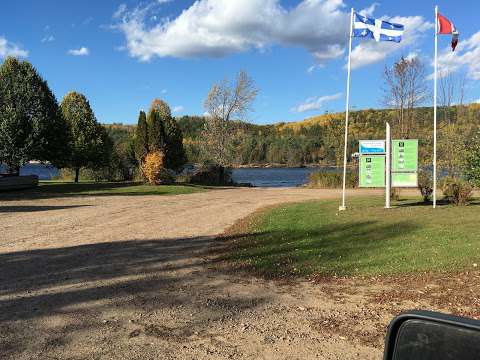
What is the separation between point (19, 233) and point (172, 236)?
3987mm

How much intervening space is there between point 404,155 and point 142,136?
25.2 meters

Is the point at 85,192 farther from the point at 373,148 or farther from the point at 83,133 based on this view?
the point at 373,148

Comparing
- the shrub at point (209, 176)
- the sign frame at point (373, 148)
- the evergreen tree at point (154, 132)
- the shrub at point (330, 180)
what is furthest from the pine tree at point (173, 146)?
the sign frame at point (373, 148)

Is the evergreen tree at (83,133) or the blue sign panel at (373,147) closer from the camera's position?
the blue sign panel at (373,147)

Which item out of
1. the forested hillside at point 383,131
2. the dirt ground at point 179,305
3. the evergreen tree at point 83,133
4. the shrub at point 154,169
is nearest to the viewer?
the dirt ground at point 179,305

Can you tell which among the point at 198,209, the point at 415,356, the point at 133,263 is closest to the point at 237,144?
the point at 198,209

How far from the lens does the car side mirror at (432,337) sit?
1398mm

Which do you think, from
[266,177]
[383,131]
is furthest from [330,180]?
[266,177]

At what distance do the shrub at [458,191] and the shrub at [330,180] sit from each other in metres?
16.9

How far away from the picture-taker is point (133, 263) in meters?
8.58

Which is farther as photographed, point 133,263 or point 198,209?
point 198,209

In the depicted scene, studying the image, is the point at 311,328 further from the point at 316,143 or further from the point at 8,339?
the point at 316,143


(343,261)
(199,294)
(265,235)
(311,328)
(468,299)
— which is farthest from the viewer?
(265,235)

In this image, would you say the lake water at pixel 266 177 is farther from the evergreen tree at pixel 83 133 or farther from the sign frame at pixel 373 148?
the sign frame at pixel 373 148
